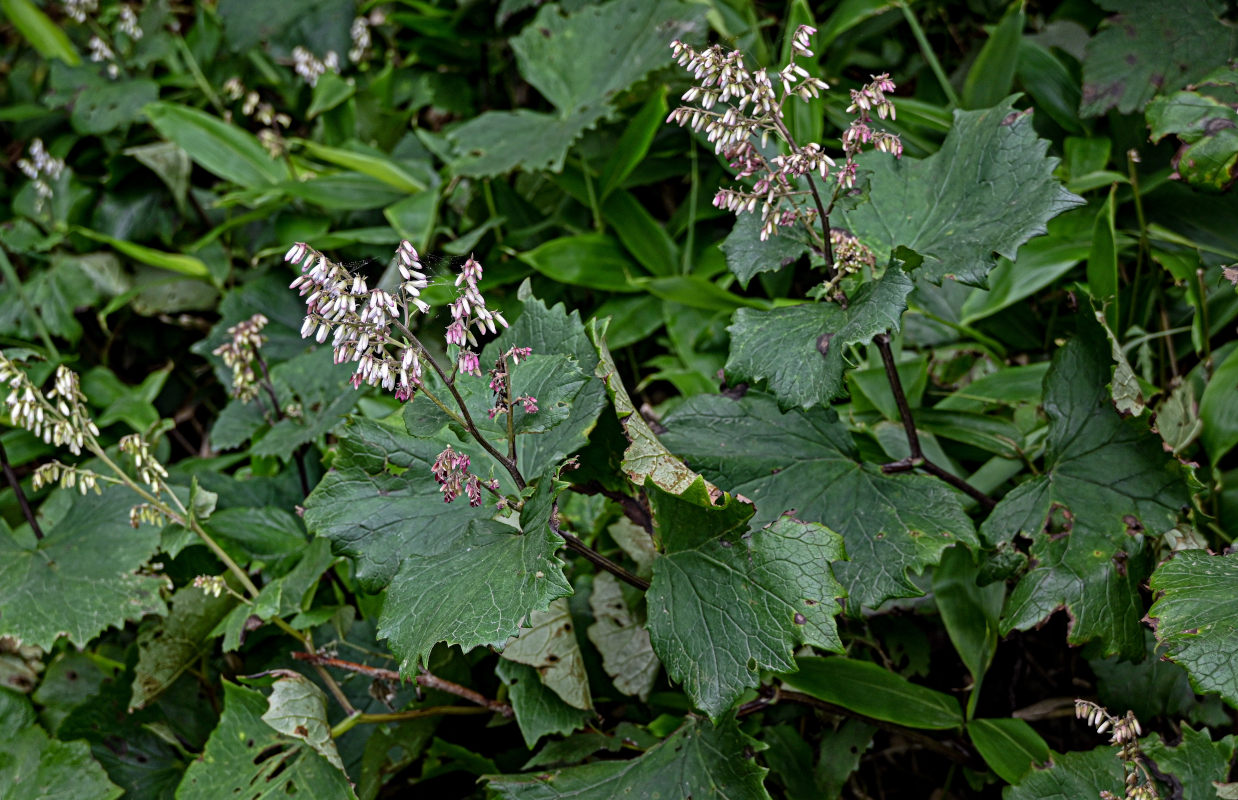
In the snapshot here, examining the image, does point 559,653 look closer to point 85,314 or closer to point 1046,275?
point 1046,275

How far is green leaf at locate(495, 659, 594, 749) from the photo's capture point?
155cm

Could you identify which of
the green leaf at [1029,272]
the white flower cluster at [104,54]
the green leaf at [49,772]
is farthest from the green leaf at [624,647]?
the white flower cluster at [104,54]

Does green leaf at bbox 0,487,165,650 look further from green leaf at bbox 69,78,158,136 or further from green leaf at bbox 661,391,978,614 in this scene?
green leaf at bbox 69,78,158,136

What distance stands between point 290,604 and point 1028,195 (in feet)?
4.77

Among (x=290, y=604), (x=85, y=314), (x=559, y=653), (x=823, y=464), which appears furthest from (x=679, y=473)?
(x=85, y=314)

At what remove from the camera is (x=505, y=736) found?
6.28 feet

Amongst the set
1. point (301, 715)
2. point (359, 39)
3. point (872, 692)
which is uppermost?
point (359, 39)

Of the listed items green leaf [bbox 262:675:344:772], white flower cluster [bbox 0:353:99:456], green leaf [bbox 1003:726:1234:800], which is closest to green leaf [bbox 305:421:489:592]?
green leaf [bbox 262:675:344:772]

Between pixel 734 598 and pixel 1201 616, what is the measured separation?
0.59 m

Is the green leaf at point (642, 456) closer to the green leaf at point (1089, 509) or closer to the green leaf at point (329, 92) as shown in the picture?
the green leaf at point (1089, 509)

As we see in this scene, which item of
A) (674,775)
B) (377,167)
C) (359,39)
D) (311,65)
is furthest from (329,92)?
(674,775)

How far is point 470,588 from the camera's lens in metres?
1.20

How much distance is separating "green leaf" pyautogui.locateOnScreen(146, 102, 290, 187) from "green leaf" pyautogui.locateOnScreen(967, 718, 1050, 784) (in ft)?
8.46

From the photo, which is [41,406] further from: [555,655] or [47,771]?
[555,655]
